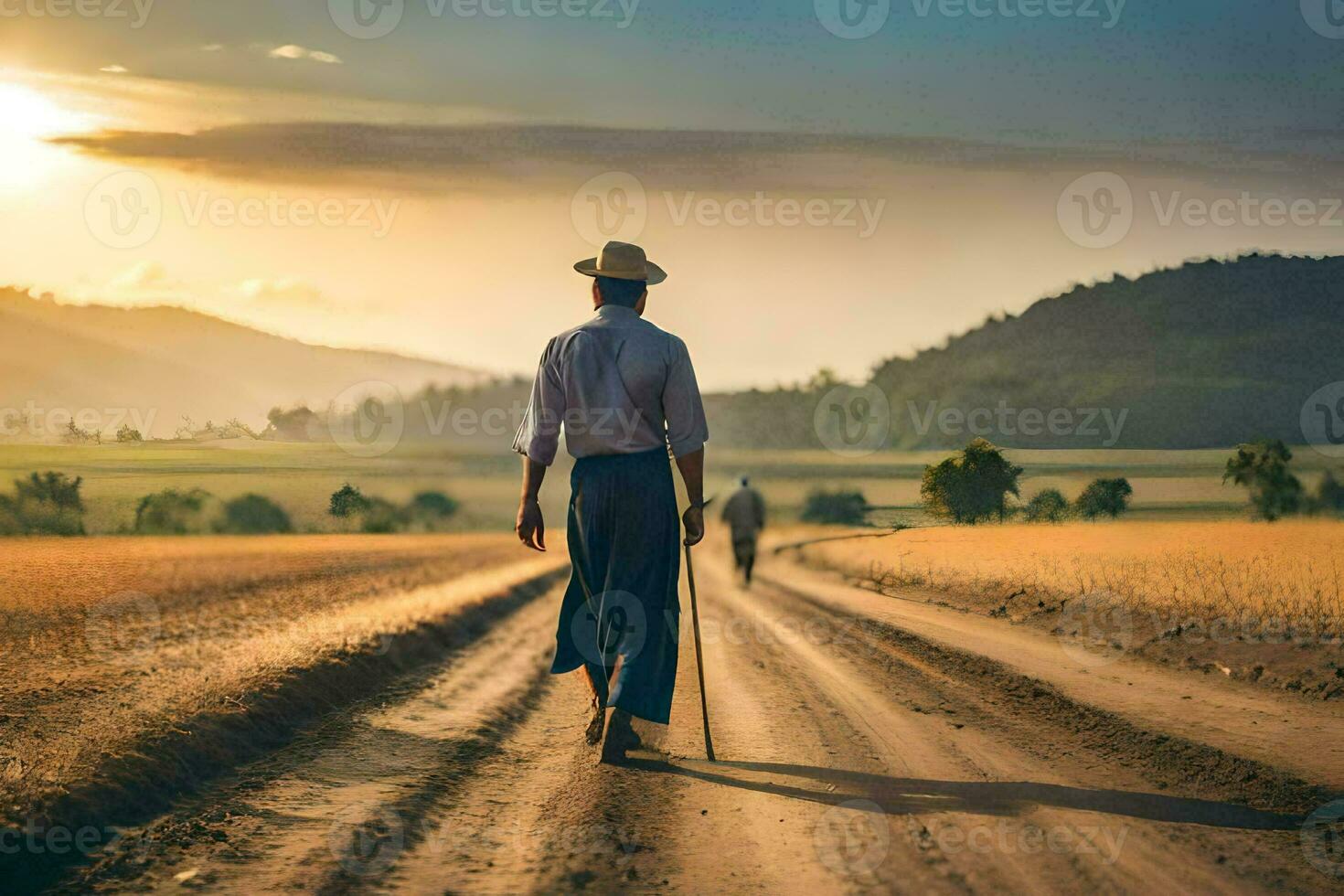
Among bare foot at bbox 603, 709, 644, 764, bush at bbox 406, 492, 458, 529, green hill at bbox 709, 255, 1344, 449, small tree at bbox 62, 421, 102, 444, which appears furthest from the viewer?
green hill at bbox 709, 255, 1344, 449

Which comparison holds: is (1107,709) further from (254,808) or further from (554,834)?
(254,808)

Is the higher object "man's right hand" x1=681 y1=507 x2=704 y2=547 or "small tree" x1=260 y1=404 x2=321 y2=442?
"small tree" x1=260 y1=404 x2=321 y2=442

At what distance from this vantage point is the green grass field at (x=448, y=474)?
59.4ft

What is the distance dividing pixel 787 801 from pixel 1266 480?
65.6 ft

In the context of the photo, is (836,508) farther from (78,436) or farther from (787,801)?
(78,436)

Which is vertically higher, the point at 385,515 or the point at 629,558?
the point at 629,558

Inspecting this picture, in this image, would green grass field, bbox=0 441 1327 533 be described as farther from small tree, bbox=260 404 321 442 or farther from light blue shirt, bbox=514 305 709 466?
light blue shirt, bbox=514 305 709 466

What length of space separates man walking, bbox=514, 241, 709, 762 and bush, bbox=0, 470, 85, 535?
24118mm

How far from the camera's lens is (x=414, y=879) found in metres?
4.09

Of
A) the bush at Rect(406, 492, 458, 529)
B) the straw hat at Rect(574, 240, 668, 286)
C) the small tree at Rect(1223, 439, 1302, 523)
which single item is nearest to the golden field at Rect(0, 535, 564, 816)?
the bush at Rect(406, 492, 458, 529)

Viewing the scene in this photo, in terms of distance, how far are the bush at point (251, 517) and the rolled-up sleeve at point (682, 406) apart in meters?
20.8

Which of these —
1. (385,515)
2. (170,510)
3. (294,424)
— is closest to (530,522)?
(385,515)

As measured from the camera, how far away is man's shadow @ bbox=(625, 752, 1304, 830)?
501 centimetres

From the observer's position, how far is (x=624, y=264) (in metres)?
6.64
